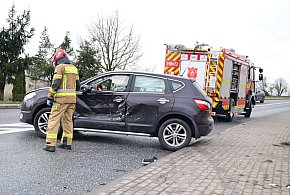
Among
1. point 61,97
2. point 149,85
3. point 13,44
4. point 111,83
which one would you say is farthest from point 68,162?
point 13,44

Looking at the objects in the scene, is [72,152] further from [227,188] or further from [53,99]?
[227,188]

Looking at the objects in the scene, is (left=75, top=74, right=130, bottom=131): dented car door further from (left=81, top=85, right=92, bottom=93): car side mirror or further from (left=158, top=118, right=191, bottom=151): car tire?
(left=158, top=118, right=191, bottom=151): car tire

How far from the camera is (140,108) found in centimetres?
775

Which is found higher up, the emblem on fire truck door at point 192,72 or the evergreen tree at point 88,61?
the evergreen tree at point 88,61

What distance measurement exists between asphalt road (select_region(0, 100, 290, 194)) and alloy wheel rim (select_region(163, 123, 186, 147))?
276 millimetres

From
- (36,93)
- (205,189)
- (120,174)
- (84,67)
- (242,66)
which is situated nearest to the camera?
(205,189)

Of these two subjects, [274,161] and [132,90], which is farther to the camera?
[132,90]

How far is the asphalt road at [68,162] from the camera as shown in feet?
15.5

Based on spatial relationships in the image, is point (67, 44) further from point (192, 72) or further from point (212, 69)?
point (212, 69)

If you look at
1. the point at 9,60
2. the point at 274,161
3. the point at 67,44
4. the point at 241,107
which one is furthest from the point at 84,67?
the point at 274,161

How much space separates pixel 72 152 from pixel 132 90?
191 centimetres

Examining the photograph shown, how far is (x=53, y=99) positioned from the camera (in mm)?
6871

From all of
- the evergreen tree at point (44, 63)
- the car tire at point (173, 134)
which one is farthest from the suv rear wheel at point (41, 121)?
the evergreen tree at point (44, 63)

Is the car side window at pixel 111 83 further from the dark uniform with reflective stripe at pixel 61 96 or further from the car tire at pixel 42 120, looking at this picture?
the car tire at pixel 42 120
